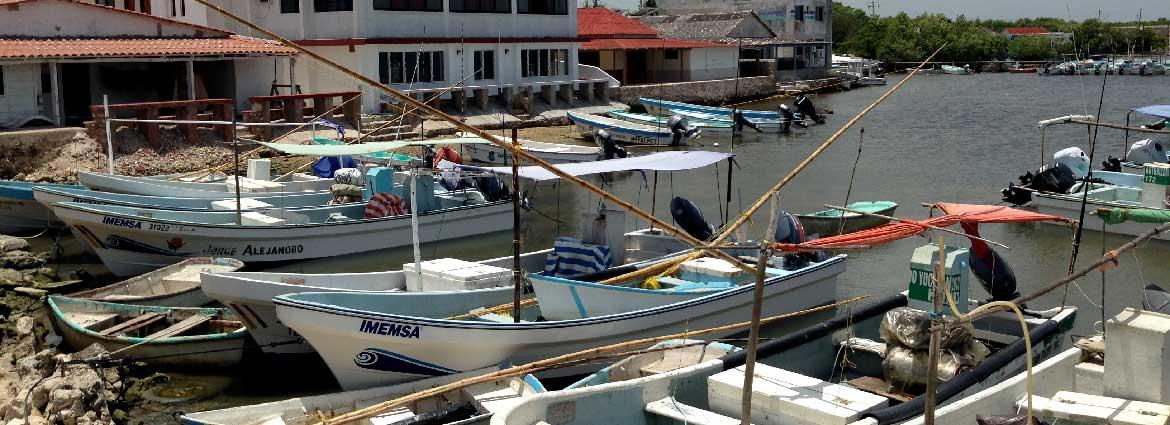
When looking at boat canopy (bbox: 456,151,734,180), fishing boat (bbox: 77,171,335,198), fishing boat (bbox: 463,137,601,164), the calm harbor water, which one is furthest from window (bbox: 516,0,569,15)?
boat canopy (bbox: 456,151,734,180)

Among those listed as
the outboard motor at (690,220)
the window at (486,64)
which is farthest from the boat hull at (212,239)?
the window at (486,64)

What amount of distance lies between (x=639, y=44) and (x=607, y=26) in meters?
3.48

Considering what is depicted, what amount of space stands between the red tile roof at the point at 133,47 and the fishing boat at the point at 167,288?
13.9 metres

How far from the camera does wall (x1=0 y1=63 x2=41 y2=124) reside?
31.3 m

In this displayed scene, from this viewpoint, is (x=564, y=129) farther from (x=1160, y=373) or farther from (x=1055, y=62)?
(x=1055, y=62)

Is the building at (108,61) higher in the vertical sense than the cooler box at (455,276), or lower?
higher

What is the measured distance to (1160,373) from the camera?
1038 centimetres

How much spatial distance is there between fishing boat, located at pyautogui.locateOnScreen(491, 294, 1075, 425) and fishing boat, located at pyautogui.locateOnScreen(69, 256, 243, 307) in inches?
344

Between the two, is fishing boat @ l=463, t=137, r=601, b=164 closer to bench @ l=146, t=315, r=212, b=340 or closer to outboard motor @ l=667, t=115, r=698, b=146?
outboard motor @ l=667, t=115, r=698, b=146

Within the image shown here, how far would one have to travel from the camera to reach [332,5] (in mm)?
40688

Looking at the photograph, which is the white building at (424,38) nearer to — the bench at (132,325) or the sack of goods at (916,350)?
the bench at (132,325)

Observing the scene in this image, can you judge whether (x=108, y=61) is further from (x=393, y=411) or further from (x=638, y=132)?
(x=393, y=411)

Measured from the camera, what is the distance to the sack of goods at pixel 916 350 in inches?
478

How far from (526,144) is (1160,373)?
26307 millimetres
